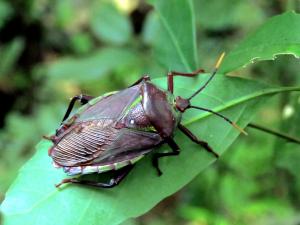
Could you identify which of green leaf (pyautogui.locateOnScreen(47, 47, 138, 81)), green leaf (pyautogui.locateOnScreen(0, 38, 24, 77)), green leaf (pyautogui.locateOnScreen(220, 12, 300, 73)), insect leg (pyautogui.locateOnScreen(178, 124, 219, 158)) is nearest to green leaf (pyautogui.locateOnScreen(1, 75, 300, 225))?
insect leg (pyautogui.locateOnScreen(178, 124, 219, 158))

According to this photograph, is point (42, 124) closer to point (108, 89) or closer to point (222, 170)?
point (108, 89)

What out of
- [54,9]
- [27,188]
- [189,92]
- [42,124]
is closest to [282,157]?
[189,92]

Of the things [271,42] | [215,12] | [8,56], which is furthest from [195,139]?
[8,56]

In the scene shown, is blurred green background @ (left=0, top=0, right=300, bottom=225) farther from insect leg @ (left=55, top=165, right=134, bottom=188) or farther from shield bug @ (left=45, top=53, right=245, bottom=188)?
insect leg @ (left=55, top=165, right=134, bottom=188)

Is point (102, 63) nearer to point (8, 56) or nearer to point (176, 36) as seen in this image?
point (176, 36)

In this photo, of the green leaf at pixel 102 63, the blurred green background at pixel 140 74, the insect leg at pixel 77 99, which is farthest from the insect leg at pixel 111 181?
the green leaf at pixel 102 63
